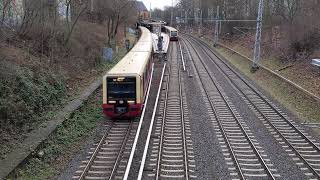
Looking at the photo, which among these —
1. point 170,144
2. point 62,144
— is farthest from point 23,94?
point 170,144

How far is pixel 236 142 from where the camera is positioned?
15.2m

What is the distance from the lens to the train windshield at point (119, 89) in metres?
17.7

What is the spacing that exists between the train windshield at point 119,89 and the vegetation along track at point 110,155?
1.21 meters

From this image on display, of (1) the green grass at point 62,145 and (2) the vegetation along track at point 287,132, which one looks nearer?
(1) the green grass at point 62,145

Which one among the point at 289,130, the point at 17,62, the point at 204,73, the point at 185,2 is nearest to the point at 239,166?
the point at 289,130

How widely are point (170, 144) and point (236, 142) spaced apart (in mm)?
2494

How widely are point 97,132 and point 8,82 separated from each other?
3.95 m

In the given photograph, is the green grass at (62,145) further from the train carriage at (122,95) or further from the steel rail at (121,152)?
the steel rail at (121,152)

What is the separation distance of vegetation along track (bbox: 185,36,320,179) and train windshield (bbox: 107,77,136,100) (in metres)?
5.99

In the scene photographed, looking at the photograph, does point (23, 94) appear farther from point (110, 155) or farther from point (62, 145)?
point (110, 155)

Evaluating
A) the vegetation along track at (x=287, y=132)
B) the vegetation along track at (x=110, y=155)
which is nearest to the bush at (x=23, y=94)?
the vegetation along track at (x=110, y=155)

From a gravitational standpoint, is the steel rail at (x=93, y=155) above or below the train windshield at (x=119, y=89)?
below

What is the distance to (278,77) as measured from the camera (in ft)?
89.2

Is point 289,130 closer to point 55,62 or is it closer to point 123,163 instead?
point 123,163
